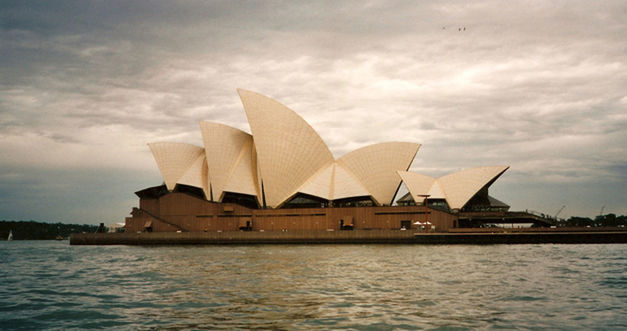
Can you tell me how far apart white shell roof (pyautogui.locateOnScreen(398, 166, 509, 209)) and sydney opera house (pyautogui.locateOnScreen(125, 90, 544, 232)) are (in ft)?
0.39

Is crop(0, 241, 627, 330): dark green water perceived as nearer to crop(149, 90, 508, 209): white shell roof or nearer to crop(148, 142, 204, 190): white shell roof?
crop(149, 90, 508, 209): white shell roof

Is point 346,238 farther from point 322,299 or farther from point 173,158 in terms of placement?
point 322,299

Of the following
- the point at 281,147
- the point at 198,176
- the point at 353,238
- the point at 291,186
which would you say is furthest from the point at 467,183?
the point at 198,176

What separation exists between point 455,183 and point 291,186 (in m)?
20.0

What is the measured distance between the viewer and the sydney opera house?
61.8 metres

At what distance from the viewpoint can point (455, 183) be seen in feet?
207

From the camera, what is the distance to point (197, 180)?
6706 cm

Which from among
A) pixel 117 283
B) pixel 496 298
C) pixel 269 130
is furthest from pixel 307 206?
pixel 496 298

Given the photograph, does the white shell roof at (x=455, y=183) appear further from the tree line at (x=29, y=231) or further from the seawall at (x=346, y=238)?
the tree line at (x=29, y=231)

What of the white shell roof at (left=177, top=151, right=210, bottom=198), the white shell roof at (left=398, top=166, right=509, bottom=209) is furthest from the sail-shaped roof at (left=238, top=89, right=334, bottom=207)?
the white shell roof at (left=398, top=166, right=509, bottom=209)

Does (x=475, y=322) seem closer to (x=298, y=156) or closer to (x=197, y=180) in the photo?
(x=298, y=156)

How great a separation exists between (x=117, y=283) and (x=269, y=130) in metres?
43.4

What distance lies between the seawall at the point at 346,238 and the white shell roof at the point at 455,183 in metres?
8.24

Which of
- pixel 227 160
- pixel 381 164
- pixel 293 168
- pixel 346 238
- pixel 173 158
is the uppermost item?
pixel 173 158
